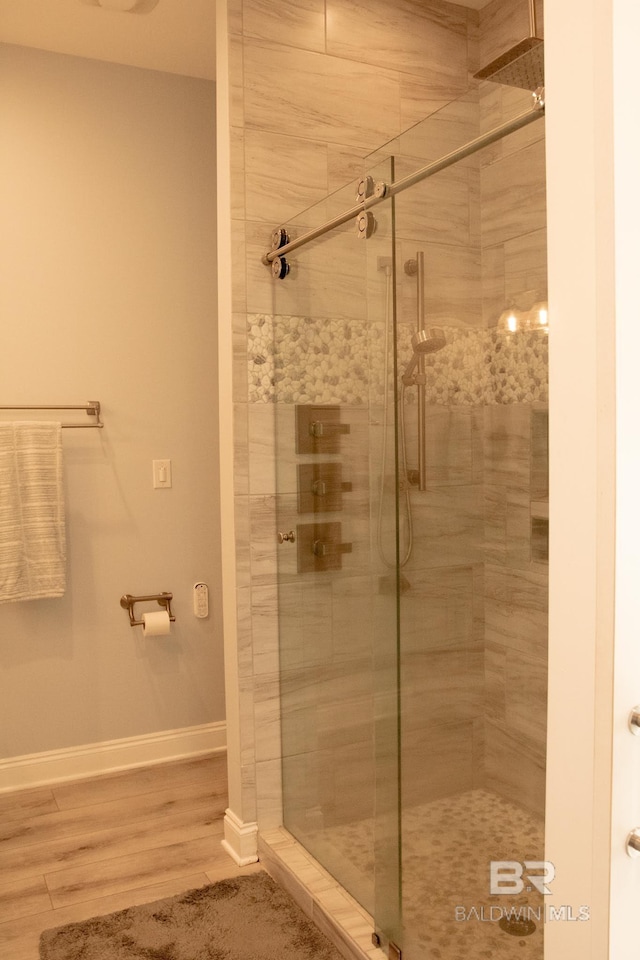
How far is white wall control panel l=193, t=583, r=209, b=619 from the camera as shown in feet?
11.3

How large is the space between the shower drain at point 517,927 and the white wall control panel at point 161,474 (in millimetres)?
2142

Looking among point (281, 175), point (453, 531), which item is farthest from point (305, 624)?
point (281, 175)

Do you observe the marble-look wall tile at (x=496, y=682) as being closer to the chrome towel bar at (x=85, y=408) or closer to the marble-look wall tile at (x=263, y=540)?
the marble-look wall tile at (x=263, y=540)

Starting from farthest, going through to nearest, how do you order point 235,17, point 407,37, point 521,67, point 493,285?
point 407,37, point 235,17, point 493,285, point 521,67

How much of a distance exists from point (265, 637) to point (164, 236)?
176 cm

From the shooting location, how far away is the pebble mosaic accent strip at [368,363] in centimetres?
175

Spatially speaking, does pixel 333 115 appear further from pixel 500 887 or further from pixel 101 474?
pixel 500 887

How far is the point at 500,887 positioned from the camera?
1.85 metres

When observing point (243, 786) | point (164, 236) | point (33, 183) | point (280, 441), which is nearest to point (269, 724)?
point (243, 786)

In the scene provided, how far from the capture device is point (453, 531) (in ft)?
6.06

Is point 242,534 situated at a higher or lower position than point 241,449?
lower

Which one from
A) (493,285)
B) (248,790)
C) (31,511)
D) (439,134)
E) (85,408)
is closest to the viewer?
(493,285)

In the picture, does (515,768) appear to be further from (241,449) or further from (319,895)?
(241,449)

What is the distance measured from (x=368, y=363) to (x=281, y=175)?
85 centimetres
